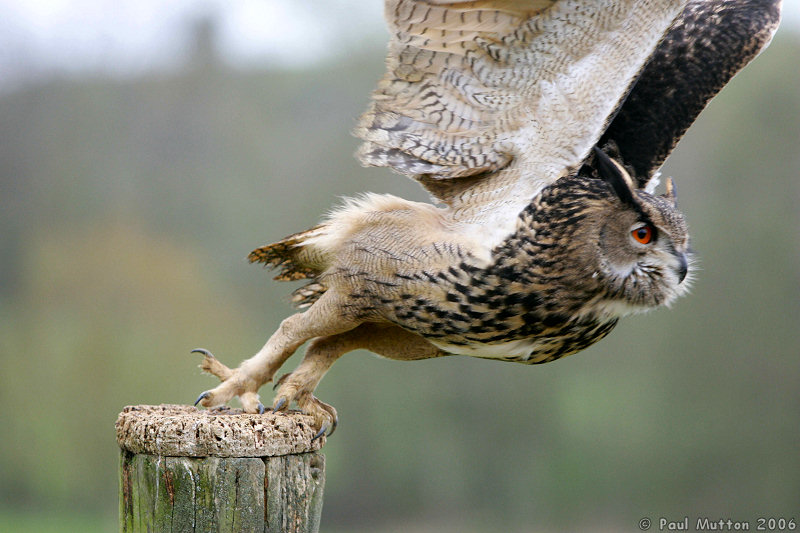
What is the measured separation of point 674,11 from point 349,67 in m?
5.51

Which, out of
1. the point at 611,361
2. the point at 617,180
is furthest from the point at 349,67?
the point at 617,180

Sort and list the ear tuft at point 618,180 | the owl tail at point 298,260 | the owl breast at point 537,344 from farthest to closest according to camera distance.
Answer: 1. the owl tail at point 298,260
2. the owl breast at point 537,344
3. the ear tuft at point 618,180

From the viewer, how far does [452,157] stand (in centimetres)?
232

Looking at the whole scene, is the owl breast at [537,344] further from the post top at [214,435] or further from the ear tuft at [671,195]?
the post top at [214,435]

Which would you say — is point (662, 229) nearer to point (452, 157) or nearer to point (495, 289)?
point (495, 289)

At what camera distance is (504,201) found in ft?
7.43

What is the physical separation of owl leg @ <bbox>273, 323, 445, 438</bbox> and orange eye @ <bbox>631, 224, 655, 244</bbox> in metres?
0.76

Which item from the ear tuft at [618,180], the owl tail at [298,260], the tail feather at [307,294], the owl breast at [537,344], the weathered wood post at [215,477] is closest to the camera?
the weathered wood post at [215,477]

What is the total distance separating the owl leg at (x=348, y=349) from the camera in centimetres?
242

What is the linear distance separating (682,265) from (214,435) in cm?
126

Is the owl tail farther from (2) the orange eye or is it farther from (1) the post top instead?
(2) the orange eye

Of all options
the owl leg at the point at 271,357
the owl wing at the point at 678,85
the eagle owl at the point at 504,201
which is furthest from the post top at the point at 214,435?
the owl wing at the point at 678,85

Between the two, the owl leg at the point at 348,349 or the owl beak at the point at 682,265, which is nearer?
the owl beak at the point at 682,265

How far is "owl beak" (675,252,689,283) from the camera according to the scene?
212 centimetres
